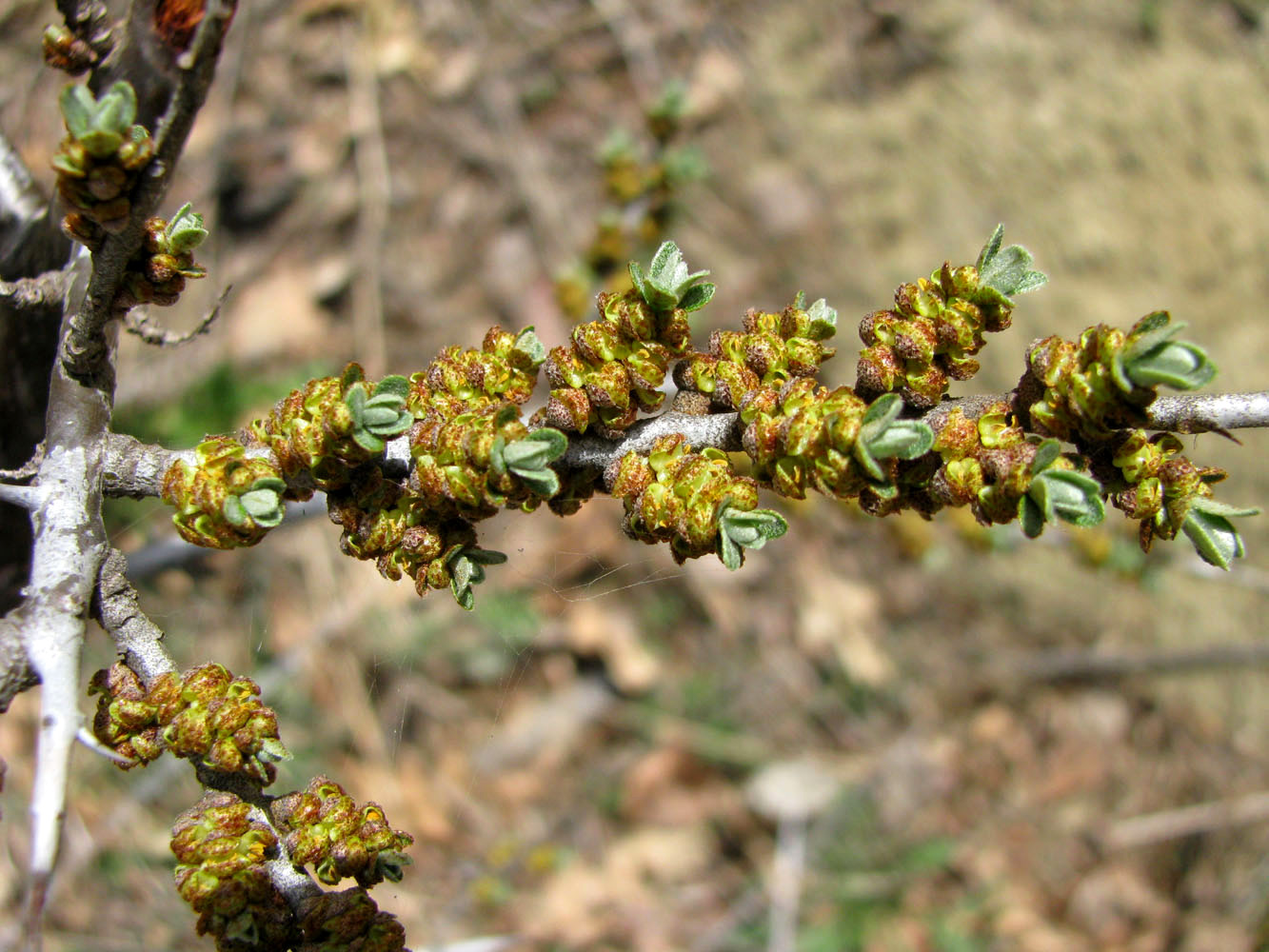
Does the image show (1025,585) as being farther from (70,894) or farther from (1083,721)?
(70,894)

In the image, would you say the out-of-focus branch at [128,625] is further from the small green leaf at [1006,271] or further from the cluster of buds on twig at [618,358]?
the small green leaf at [1006,271]

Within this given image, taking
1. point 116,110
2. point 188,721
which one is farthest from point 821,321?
point 188,721

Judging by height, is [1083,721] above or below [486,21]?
below

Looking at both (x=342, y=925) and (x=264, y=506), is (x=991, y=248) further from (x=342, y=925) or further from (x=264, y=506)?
(x=342, y=925)

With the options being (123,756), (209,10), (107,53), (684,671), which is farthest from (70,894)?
(209,10)

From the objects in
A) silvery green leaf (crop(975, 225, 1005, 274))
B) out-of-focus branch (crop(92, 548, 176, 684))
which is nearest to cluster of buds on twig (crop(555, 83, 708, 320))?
silvery green leaf (crop(975, 225, 1005, 274))

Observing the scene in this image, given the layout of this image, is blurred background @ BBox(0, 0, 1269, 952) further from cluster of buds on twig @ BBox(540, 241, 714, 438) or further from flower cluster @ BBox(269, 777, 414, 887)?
flower cluster @ BBox(269, 777, 414, 887)
